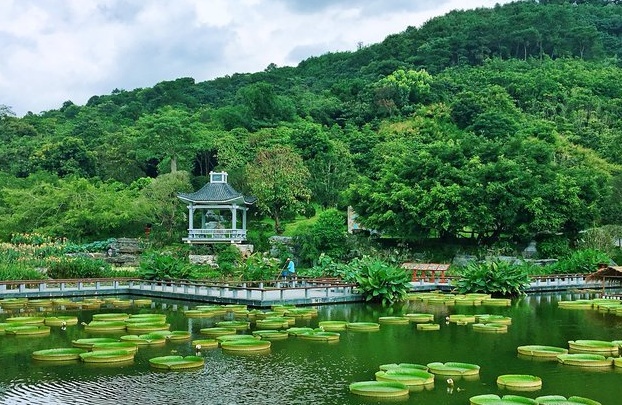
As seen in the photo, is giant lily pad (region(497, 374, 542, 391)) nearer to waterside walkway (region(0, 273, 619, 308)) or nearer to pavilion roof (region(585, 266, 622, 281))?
waterside walkway (region(0, 273, 619, 308))

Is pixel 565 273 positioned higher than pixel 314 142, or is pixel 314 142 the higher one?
pixel 314 142

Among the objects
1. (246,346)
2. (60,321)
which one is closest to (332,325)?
(246,346)

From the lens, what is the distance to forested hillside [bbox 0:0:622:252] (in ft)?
118

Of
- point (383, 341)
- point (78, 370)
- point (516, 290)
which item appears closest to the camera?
point (78, 370)

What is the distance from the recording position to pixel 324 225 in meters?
35.8

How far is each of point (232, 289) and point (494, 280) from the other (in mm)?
9202

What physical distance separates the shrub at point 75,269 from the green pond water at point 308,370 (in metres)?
10.2

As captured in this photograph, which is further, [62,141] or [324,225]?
[62,141]

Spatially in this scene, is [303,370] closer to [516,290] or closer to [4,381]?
[4,381]

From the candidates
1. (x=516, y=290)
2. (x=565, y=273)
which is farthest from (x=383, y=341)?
(x=565, y=273)

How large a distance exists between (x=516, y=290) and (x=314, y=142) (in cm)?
2073

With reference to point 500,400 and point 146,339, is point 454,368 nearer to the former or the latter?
point 500,400

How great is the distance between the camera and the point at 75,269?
28531 mm

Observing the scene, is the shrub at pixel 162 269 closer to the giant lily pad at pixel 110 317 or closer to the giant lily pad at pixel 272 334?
the giant lily pad at pixel 110 317
